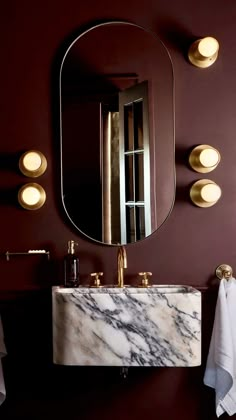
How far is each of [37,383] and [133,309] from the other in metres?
0.60

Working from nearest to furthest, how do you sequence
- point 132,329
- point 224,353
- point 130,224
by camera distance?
point 132,329
point 224,353
point 130,224

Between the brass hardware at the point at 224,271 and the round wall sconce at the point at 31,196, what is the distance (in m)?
0.79

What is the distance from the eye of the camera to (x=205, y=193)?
6.95 ft

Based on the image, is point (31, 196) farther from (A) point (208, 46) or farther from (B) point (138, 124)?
(A) point (208, 46)

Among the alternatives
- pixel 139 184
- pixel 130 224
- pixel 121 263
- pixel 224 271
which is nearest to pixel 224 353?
pixel 224 271

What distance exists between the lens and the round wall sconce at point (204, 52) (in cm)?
211

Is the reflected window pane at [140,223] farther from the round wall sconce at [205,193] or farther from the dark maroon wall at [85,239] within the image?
the round wall sconce at [205,193]

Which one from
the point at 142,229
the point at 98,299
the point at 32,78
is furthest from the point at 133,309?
the point at 32,78

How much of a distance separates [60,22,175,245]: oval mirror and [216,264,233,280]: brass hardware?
1.05ft

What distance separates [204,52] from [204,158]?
43cm

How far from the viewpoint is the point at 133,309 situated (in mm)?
1902

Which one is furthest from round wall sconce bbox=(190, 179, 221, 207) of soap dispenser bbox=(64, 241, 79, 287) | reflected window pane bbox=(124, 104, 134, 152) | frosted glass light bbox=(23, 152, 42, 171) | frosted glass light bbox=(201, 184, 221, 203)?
frosted glass light bbox=(23, 152, 42, 171)

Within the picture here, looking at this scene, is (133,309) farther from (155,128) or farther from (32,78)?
(32,78)

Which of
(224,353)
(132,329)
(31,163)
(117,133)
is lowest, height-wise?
(224,353)
